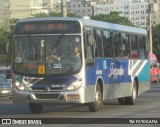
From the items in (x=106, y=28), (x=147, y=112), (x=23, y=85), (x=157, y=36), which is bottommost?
(x=157, y=36)

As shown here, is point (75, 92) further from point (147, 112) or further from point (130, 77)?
point (130, 77)

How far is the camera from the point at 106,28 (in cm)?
2062

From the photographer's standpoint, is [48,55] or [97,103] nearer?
[48,55]

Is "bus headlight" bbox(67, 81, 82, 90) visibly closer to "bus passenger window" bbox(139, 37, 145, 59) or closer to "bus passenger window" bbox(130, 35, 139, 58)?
"bus passenger window" bbox(130, 35, 139, 58)

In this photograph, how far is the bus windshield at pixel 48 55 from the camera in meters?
17.8

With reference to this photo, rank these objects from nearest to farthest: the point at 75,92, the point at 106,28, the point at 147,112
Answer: the point at 75,92
the point at 147,112
the point at 106,28

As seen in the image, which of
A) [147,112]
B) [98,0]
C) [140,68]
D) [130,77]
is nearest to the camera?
[147,112]

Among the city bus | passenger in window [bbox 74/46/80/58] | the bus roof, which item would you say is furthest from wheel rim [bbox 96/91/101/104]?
the bus roof

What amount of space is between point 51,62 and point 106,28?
3511 millimetres

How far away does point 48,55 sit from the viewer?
1794 cm

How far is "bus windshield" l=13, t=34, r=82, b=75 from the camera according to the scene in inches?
701

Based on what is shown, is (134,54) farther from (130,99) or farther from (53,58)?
(53,58)

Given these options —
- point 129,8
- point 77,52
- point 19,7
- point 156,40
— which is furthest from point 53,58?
point 129,8

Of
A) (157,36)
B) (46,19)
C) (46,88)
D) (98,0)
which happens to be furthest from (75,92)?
(98,0)
